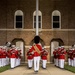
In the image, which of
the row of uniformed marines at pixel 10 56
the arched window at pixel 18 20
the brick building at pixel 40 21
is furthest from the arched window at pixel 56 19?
the row of uniformed marines at pixel 10 56

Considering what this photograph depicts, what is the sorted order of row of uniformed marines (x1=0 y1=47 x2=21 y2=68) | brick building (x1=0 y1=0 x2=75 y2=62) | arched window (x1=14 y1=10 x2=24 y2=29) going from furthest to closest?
arched window (x1=14 y1=10 x2=24 y2=29), brick building (x1=0 y1=0 x2=75 y2=62), row of uniformed marines (x1=0 y1=47 x2=21 y2=68)

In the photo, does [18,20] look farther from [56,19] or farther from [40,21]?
[56,19]

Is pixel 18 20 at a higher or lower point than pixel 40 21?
higher

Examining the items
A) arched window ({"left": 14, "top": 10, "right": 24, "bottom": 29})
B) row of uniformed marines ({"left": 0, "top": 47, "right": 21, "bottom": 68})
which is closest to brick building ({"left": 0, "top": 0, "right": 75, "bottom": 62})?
arched window ({"left": 14, "top": 10, "right": 24, "bottom": 29})

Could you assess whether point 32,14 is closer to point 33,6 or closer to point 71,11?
point 33,6

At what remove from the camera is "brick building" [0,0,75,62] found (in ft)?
124

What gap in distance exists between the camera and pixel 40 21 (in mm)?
38188

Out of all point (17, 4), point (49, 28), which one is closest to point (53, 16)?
point (49, 28)

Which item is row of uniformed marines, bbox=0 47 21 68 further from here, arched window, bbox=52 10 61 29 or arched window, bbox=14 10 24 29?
arched window, bbox=52 10 61 29

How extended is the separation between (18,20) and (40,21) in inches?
107

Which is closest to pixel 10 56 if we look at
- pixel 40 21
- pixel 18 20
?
pixel 18 20

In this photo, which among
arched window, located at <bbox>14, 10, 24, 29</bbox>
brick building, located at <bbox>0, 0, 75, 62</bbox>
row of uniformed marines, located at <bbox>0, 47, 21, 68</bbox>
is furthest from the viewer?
arched window, located at <bbox>14, 10, 24, 29</bbox>

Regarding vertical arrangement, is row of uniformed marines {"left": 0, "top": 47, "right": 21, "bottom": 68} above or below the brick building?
below

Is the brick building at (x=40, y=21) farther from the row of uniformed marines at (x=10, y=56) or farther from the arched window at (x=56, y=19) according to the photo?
the row of uniformed marines at (x=10, y=56)
